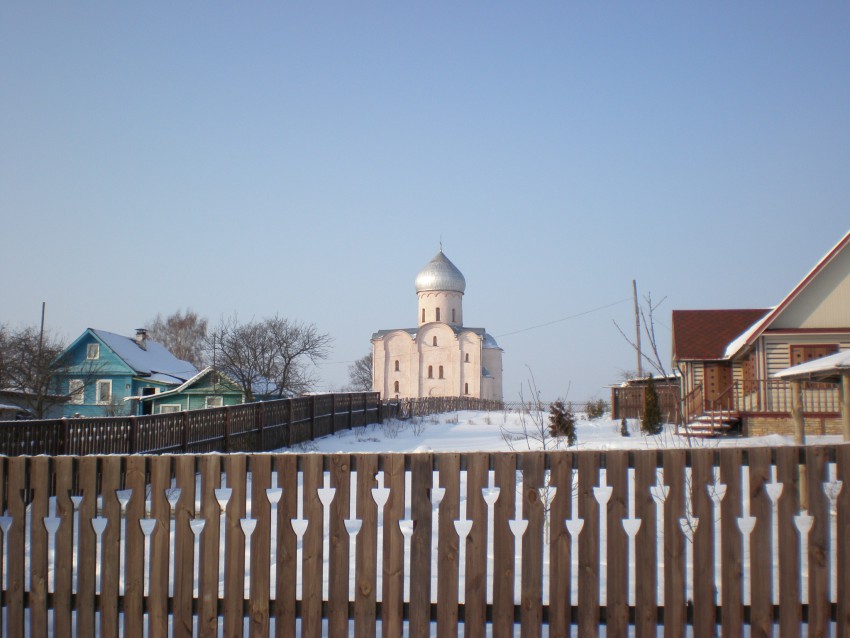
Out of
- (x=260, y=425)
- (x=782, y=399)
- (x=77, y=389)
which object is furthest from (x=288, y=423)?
(x=77, y=389)

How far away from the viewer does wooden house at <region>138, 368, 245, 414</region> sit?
3428 cm

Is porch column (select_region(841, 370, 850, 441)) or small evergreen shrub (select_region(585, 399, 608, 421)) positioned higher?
porch column (select_region(841, 370, 850, 441))

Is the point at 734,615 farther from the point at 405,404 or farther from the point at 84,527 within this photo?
the point at 405,404

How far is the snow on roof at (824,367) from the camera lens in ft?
32.9

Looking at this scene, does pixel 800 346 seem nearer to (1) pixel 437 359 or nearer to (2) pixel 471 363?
(2) pixel 471 363

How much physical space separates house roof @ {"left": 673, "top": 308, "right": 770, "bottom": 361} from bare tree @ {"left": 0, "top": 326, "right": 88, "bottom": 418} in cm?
2589

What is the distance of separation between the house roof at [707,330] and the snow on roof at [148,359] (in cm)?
2909

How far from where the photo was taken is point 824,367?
10328 mm

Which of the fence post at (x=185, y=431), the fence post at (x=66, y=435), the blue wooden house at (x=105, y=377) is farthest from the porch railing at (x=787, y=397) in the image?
the blue wooden house at (x=105, y=377)

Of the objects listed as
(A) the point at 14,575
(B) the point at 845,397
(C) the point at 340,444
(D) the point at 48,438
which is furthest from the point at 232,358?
(A) the point at 14,575

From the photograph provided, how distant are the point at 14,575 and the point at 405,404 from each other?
33050 millimetres

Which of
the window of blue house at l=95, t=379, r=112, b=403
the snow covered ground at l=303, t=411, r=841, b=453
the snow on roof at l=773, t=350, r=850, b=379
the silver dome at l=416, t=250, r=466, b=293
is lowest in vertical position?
the snow covered ground at l=303, t=411, r=841, b=453

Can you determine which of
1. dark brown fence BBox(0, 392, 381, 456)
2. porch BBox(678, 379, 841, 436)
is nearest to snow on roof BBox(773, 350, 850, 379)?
porch BBox(678, 379, 841, 436)

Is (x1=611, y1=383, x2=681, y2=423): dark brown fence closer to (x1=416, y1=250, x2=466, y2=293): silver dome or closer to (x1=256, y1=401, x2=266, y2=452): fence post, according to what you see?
(x1=256, y1=401, x2=266, y2=452): fence post
